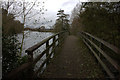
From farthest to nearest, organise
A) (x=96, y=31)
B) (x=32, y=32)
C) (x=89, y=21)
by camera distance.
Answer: (x=89, y=21)
(x=96, y=31)
(x=32, y=32)

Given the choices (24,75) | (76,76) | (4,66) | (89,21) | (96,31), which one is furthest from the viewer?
(89,21)

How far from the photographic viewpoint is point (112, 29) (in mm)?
6406

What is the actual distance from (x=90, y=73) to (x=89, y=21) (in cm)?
566

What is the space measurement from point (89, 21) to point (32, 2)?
466 centimetres

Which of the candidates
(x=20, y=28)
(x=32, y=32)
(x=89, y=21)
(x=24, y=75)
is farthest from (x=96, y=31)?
(x=24, y=75)

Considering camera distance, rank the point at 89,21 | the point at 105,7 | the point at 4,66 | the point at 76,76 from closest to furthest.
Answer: the point at 4,66 → the point at 76,76 → the point at 105,7 → the point at 89,21

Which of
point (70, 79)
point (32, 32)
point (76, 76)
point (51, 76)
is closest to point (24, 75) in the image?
point (51, 76)

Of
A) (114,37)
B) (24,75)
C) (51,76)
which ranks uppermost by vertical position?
(114,37)

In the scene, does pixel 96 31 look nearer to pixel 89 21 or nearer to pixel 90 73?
pixel 89 21

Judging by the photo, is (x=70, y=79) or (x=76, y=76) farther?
(x=76, y=76)

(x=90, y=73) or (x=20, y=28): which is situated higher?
(x=20, y=28)

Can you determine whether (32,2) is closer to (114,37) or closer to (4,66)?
(4,66)

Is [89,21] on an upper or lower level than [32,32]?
upper

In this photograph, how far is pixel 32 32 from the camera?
6137 mm
